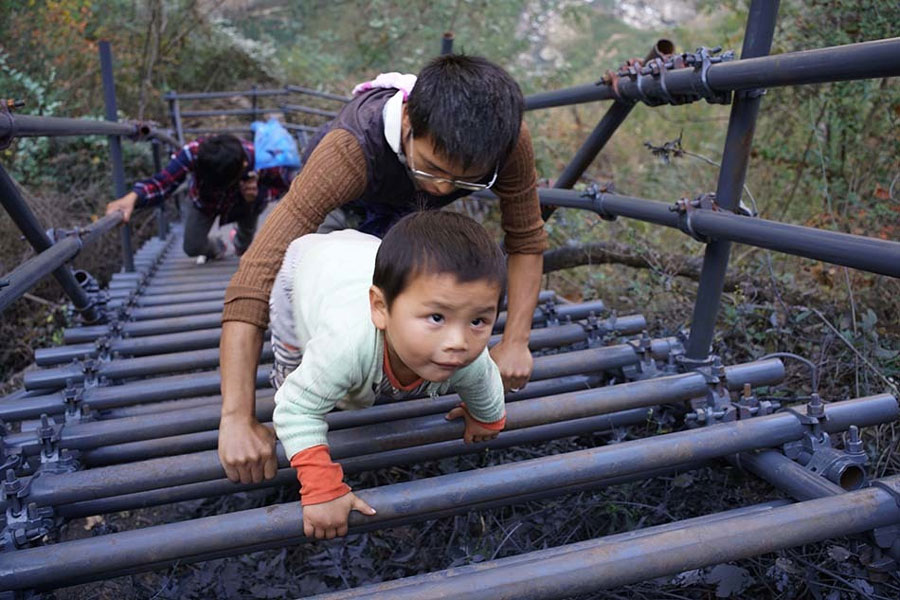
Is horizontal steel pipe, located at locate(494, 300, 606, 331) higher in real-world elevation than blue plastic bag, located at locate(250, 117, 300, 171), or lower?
lower

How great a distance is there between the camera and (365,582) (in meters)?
2.01

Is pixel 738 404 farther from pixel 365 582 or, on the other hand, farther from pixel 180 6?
pixel 180 6

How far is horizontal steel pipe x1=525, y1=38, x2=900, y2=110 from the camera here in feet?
4.52

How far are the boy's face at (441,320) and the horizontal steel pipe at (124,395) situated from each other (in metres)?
0.91

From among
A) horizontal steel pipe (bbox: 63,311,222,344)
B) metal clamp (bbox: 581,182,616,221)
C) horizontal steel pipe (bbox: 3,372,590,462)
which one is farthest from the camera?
horizontal steel pipe (bbox: 63,311,222,344)

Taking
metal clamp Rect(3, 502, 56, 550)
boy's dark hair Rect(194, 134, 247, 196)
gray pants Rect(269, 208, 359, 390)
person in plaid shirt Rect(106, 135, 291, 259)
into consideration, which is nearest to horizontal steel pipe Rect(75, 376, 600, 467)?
gray pants Rect(269, 208, 359, 390)

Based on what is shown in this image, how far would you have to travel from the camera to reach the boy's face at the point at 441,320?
134cm

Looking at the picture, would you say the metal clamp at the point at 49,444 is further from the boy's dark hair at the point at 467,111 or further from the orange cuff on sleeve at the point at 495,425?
the boy's dark hair at the point at 467,111

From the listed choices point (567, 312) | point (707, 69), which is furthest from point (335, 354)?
point (567, 312)

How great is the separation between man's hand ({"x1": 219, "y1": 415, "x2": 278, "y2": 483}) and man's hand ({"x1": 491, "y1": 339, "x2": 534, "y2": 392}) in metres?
0.63

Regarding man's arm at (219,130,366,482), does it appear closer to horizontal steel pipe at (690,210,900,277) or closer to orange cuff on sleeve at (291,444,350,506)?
orange cuff on sleeve at (291,444,350,506)

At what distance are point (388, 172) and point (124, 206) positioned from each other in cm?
201

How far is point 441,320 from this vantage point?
4.50 feet

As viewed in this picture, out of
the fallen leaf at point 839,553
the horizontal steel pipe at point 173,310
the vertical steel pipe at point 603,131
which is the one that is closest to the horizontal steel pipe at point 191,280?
the horizontal steel pipe at point 173,310
